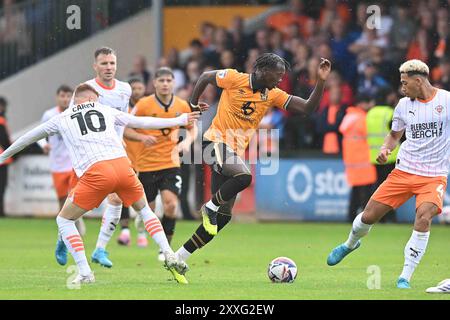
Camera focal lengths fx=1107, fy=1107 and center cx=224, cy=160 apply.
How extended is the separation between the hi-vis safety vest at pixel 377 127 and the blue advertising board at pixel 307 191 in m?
0.79

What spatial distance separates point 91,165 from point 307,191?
1094 cm

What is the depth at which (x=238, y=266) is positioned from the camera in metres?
13.6

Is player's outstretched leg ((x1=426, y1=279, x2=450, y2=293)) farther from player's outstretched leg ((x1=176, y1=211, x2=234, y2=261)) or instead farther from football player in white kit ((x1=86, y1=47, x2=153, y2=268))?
football player in white kit ((x1=86, y1=47, x2=153, y2=268))

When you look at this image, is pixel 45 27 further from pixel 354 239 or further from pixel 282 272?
pixel 282 272

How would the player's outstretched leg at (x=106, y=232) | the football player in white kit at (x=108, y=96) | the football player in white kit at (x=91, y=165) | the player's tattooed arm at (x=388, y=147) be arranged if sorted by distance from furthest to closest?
the player's outstretched leg at (x=106, y=232) < the football player in white kit at (x=108, y=96) < the player's tattooed arm at (x=388, y=147) < the football player in white kit at (x=91, y=165)

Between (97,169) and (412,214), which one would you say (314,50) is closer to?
(412,214)

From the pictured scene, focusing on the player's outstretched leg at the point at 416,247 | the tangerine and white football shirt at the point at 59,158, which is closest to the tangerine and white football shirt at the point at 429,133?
the player's outstretched leg at the point at 416,247

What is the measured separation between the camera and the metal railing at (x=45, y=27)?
2512 cm

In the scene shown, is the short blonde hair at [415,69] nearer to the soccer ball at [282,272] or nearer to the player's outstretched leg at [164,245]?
the soccer ball at [282,272]

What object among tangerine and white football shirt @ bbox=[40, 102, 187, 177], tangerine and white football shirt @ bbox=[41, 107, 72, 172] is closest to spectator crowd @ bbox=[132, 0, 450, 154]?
tangerine and white football shirt @ bbox=[41, 107, 72, 172]

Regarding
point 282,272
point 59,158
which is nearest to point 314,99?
point 282,272

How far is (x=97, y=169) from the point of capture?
10.9m

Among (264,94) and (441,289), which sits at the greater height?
(264,94)

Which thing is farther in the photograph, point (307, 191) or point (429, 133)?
point (307, 191)
